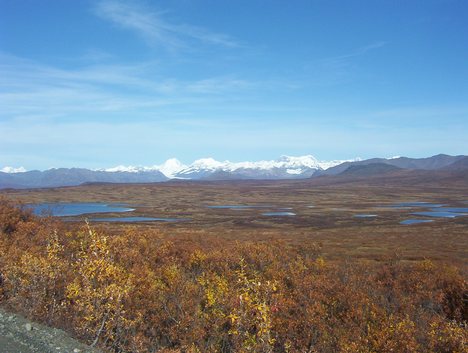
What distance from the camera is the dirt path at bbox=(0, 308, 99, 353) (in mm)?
12422

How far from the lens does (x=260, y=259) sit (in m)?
30.1

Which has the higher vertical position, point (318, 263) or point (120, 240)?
point (120, 240)

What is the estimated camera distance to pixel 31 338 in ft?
43.0

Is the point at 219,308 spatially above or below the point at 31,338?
below

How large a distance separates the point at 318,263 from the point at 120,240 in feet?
49.7

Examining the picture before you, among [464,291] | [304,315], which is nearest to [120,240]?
[304,315]

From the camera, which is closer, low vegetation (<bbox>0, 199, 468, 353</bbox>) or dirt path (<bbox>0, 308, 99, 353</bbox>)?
dirt path (<bbox>0, 308, 99, 353</bbox>)

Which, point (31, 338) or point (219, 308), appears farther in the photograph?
point (219, 308)

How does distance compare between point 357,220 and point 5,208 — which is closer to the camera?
point 5,208

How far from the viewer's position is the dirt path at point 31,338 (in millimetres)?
12422

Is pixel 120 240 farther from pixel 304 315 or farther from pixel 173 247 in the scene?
pixel 304 315

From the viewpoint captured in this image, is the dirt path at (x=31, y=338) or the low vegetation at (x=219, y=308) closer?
the dirt path at (x=31, y=338)

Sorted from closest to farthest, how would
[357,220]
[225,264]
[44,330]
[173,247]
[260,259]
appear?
1. [44,330]
2. [225,264]
3. [260,259]
4. [173,247]
5. [357,220]

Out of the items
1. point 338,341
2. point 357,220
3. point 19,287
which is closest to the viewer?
point 338,341
